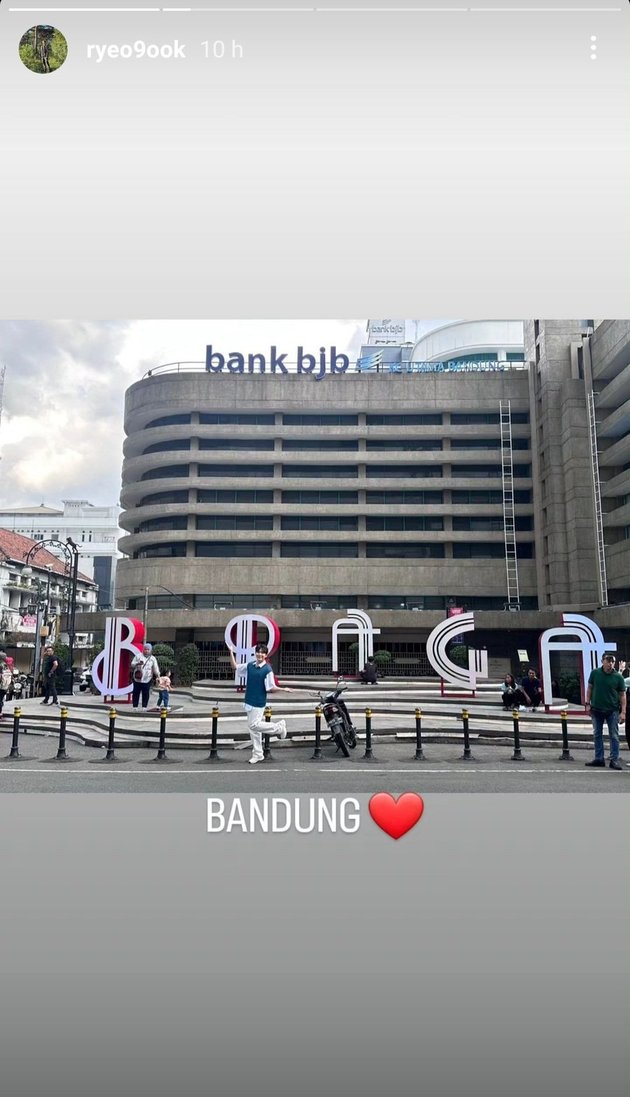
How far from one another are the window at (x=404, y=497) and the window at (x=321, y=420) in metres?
5.67

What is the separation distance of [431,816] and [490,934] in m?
0.85

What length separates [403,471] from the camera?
A: 50.4m

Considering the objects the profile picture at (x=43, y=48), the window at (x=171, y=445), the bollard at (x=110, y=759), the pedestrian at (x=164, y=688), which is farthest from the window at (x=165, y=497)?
the profile picture at (x=43, y=48)

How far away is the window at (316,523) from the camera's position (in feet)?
161

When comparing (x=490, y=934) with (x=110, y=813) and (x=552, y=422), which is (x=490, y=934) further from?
(x=552, y=422)

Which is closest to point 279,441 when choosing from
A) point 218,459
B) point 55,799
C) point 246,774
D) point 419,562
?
point 218,459

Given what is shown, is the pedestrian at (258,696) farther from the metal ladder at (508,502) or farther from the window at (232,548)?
the metal ladder at (508,502)

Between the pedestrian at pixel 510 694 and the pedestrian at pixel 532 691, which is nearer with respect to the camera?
the pedestrian at pixel 510 694

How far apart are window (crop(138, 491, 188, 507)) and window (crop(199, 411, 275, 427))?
225 inches

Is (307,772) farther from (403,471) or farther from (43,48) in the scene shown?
(403,471)

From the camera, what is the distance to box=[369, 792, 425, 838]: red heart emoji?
15.1ft

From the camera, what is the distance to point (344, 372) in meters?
50.6

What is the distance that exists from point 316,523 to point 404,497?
715 centimetres

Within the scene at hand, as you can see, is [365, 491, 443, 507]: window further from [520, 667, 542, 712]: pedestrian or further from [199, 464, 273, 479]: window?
[520, 667, 542, 712]: pedestrian
